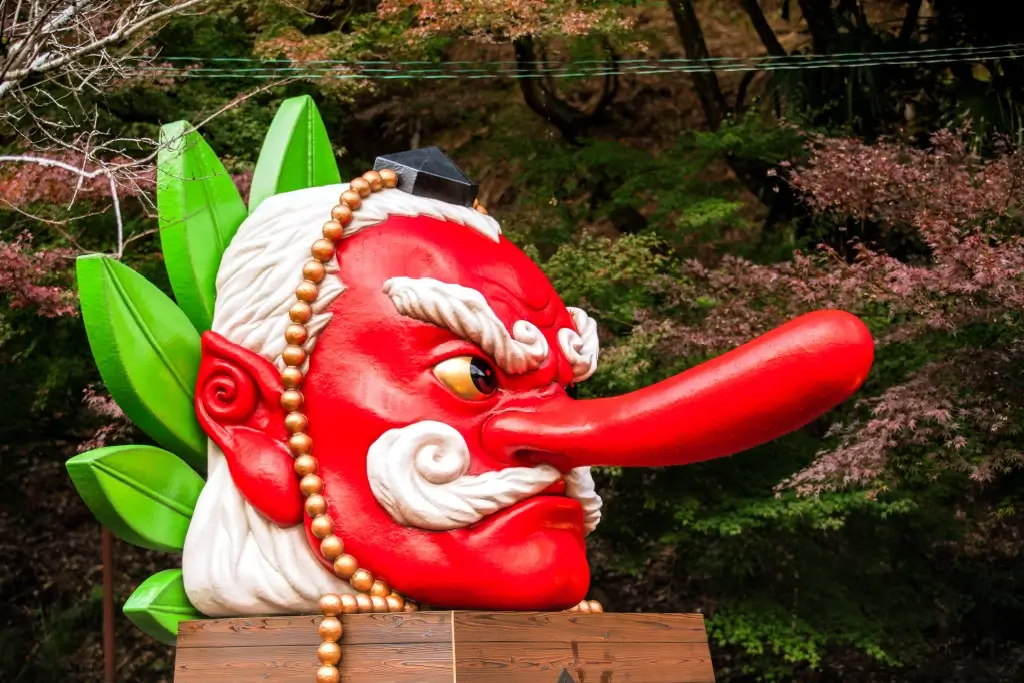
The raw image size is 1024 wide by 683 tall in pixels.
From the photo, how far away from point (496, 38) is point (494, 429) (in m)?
6.13

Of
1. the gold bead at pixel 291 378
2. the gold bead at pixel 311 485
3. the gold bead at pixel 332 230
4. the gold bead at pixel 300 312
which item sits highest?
the gold bead at pixel 332 230

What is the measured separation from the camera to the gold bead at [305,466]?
354 cm

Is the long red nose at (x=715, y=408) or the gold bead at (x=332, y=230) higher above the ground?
the gold bead at (x=332, y=230)

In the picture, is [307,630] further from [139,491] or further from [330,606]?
[139,491]

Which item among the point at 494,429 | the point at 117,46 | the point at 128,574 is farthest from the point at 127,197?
the point at 494,429

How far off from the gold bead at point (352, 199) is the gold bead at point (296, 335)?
1.39ft

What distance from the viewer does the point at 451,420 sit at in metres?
3.58

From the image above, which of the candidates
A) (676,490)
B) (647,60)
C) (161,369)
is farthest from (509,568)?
(647,60)

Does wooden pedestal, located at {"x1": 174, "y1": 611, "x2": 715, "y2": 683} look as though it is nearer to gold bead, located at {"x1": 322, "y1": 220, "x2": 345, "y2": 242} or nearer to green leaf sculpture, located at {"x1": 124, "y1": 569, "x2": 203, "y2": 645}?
green leaf sculpture, located at {"x1": 124, "y1": 569, "x2": 203, "y2": 645}

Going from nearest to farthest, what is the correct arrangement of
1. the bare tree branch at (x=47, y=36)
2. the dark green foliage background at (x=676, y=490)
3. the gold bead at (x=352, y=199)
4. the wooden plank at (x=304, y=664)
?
the wooden plank at (x=304, y=664) < the gold bead at (x=352, y=199) < the bare tree branch at (x=47, y=36) < the dark green foliage background at (x=676, y=490)

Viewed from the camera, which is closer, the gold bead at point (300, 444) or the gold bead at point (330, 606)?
the gold bead at point (330, 606)

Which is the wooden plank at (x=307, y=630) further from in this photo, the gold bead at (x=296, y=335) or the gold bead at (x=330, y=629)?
the gold bead at (x=296, y=335)

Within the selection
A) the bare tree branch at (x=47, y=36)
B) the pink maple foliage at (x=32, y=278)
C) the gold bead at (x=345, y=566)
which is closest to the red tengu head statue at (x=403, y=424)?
the gold bead at (x=345, y=566)

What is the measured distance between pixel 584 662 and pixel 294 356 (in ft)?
3.96
